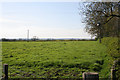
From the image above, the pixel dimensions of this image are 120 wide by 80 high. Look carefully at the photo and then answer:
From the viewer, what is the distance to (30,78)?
834cm

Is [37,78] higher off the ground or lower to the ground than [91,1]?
lower

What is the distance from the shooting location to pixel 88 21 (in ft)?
44.7

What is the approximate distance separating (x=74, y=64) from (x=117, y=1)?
22.2 ft

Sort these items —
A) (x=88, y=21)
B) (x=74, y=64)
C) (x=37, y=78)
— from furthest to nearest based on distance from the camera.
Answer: (x=88, y=21) → (x=74, y=64) → (x=37, y=78)

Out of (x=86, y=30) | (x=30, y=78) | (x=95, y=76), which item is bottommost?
(x=30, y=78)

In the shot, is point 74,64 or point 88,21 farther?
point 88,21

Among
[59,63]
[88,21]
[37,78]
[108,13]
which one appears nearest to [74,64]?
[59,63]

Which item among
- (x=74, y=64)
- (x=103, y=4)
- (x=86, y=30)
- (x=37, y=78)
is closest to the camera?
(x=37, y=78)

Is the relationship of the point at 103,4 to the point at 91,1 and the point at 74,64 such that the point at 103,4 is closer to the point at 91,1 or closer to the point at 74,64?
the point at 91,1

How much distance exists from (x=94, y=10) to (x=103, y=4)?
0.95m

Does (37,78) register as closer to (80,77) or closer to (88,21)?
(80,77)

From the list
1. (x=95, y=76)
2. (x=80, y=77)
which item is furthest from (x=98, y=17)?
(x=95, y=76)

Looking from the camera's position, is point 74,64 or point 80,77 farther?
point 74,64

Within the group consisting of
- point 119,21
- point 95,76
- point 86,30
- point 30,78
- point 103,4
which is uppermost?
point 103,4
